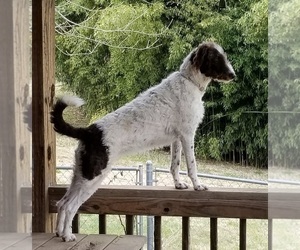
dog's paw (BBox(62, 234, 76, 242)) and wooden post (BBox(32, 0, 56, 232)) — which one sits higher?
wooden post (BBox(32, 0, 56, 232))

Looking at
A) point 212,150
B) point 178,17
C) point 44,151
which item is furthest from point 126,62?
point 44,151

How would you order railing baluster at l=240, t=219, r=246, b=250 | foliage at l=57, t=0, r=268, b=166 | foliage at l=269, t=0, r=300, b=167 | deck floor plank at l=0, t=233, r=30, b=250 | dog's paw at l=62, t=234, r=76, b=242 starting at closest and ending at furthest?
deck floor plank at l=0, t=233, r=30, b=250 → foliage at l=269, t=0, r=300, b=167 → dog's paw at l=62, t=234, r=76, b=242 → railing baluster at l=240, t=219, r=246, b=250 → foliage at l=57, t=0, r=268, b=166

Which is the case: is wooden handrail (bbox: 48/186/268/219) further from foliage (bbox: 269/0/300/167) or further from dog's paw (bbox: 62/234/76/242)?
foliage (bbox: 269/0/300/167)

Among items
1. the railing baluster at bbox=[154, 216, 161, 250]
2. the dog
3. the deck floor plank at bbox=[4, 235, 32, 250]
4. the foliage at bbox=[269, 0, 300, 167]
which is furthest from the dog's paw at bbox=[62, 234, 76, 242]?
the deck floor plank at bbox=[4, 235, 32, 250]

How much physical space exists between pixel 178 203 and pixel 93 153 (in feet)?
Answer: 1.26

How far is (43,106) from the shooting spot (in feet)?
6.14

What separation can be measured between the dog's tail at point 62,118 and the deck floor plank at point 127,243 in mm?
397

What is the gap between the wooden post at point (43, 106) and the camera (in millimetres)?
1808

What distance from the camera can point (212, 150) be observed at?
8.32 feet

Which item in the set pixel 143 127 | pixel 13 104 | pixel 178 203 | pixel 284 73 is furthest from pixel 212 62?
pixel 13 104

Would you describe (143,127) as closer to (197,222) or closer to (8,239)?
(197,222)

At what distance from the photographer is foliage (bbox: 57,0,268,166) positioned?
2.51 m

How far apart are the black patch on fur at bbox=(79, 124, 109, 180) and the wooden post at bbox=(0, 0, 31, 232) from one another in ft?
4.10

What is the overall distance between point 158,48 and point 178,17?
223mm
